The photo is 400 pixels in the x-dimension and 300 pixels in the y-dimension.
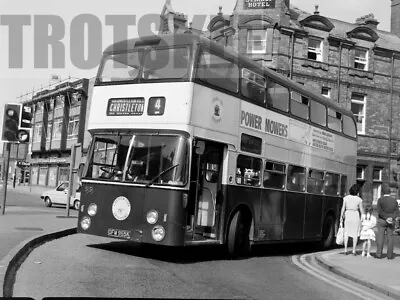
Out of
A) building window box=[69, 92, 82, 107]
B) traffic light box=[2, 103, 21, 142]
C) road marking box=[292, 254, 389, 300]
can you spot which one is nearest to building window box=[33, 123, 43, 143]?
building window box=[69, 92, 82, 107]

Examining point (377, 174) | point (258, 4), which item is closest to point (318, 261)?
point (258, 4)

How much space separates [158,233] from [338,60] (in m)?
24.4

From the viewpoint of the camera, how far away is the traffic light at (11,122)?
15.9 m

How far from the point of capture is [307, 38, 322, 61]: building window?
30.4 meters

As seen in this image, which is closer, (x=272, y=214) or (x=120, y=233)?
(x=120, y=233)

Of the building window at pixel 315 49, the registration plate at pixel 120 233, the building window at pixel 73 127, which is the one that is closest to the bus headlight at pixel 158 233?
the registration plate at pixel 120 233

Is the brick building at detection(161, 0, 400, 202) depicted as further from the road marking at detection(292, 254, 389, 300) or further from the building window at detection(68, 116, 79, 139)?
the building window at detection(68, 116, 79, 139)

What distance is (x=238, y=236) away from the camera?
36.0 feet

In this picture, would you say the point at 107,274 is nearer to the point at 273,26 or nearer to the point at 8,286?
the point at 8,286

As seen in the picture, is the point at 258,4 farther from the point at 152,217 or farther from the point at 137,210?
the point at 152,217

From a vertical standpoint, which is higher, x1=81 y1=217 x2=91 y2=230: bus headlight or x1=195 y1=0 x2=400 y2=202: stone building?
x1=195 y1=0 x2=400 y2=202: stone building

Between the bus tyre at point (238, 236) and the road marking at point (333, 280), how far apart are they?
122 centimetres

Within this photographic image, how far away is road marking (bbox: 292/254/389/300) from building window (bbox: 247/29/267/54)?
18.9 m

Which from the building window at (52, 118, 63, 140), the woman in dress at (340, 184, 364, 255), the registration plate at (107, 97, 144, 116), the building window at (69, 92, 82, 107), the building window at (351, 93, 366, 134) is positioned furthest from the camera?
the building window at (52, 118, 63, 140)
